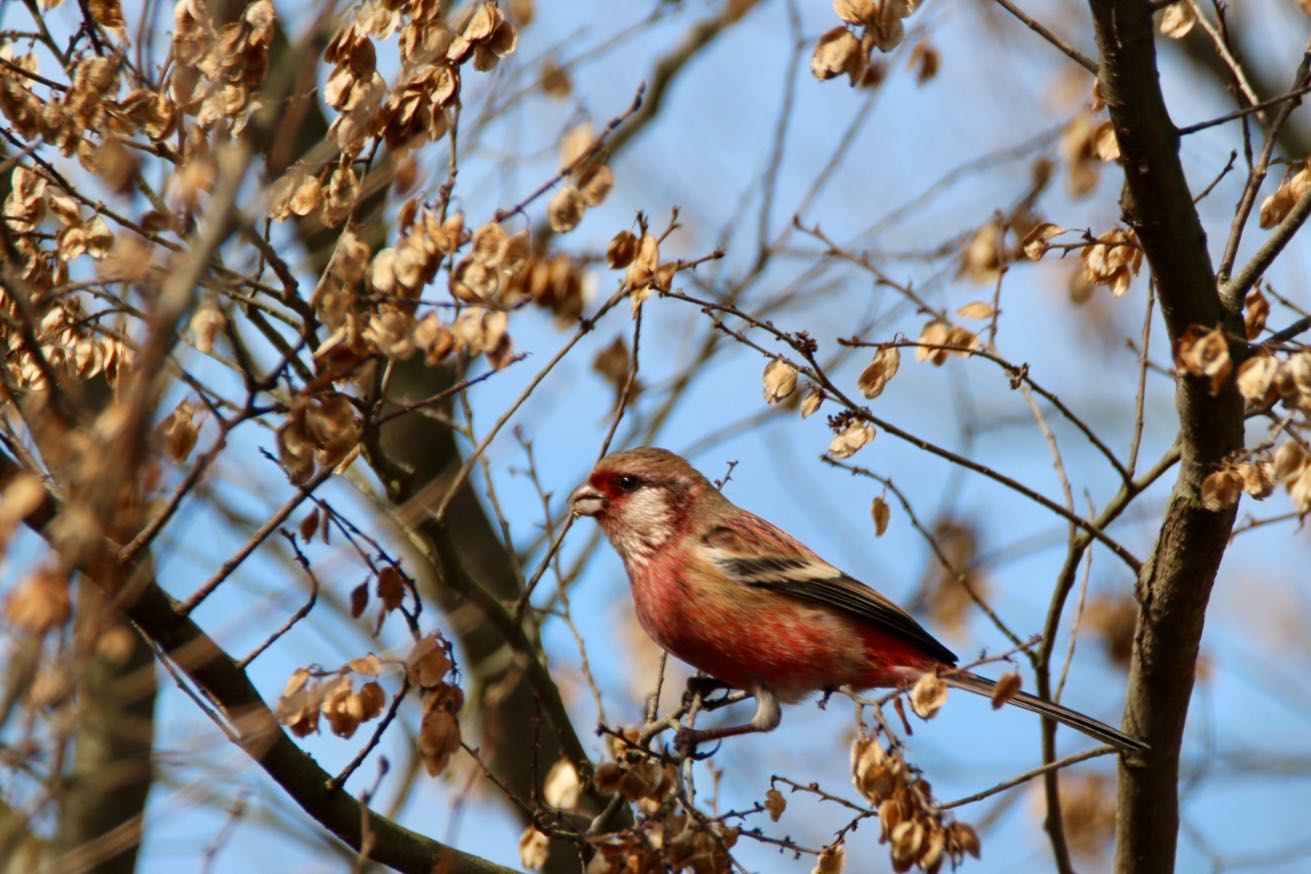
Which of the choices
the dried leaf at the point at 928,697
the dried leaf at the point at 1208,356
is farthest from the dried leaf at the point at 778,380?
the dried leaf at the point at 1208,356

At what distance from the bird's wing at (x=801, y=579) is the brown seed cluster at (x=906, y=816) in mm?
2139

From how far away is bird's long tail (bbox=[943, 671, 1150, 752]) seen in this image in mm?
4312

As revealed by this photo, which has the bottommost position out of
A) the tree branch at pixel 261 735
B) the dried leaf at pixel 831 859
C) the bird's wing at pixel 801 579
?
the tree branch at pixel 261 735

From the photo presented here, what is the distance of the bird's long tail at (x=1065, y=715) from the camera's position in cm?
431

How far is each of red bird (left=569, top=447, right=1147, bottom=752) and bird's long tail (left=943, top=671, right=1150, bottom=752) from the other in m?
0.03

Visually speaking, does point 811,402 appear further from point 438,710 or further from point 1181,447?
point 438,710

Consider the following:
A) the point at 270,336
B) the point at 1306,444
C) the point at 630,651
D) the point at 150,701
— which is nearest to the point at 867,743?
the point at 1306,444

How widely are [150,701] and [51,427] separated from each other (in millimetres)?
3483

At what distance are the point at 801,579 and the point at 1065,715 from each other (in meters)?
1.33

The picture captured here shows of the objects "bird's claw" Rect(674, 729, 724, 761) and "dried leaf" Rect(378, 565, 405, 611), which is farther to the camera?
"bird's claw" Rect(674, 729, 724, 761)

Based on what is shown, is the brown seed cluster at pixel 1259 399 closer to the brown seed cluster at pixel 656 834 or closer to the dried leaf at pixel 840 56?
the dried leaf at pixel 840 56

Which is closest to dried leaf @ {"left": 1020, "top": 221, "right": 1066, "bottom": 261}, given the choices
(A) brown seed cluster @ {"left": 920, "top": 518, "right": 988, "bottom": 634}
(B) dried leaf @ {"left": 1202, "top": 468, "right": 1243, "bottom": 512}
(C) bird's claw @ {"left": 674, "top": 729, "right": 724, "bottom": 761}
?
(B) dried leaf @ {"left": 1202, "top": 468, "right": 1243, "bottom": 512}

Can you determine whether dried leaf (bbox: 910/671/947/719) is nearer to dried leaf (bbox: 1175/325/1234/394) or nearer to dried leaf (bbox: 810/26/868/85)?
dried leaf (bbox: 1175/325/1234/394)

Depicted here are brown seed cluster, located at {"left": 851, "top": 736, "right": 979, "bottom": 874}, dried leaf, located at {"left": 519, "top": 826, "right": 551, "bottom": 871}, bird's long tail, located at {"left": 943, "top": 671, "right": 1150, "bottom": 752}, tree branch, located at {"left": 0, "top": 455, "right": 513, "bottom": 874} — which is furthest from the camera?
bird's long tail, located at {"left": 943, "top": 671, "right": 1150, "bottom": 752}
